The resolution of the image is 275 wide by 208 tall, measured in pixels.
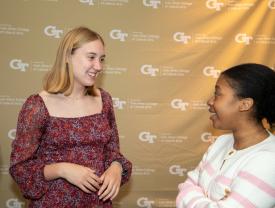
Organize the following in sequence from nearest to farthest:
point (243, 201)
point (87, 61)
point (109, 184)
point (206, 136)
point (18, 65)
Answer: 1. point (243, 201)
2. point (109, 184)
3. point (87, 61)
4. point (18, 65)
5. point (206, 136)

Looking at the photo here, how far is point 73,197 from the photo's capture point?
166 centimetres

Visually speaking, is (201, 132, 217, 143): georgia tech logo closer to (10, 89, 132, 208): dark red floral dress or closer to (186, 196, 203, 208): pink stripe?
(10, 89, 132, 208): dark red floral dress

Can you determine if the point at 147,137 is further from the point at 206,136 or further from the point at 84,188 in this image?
the point at 84,188

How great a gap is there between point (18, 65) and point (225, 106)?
1.82m

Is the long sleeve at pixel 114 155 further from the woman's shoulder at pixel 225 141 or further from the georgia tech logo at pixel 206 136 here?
the georgia tech logo at pixel 206 136

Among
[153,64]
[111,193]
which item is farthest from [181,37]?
[111,193]

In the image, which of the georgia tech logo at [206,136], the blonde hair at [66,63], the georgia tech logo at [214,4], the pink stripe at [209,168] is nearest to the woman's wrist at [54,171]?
the blonde hair at [66,63]

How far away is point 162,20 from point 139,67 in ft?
1.36

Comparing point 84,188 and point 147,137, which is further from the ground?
point 84,188

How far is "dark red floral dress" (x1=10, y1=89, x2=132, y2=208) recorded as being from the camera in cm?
158

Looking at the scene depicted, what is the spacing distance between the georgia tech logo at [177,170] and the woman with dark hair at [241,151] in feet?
4.53

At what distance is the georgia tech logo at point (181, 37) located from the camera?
288cm

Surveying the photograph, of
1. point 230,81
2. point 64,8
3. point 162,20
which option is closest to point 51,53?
point 64,8

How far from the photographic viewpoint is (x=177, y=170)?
293cm
